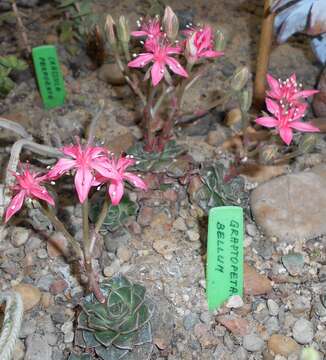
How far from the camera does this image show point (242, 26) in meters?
1.98

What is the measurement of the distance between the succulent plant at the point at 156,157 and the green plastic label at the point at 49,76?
35 cm

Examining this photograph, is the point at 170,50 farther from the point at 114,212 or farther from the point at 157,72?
the point at 114,212

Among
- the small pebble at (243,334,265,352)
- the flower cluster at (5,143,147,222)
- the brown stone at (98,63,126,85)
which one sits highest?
the flower cluster at (5,143,147,222)

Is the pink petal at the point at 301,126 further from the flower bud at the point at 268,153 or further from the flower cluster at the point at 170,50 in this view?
the flower cluster at the point at 170,50

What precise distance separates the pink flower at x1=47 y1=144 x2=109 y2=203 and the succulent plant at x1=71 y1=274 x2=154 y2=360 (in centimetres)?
28

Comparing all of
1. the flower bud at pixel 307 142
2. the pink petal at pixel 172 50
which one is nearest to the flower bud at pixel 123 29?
the pink petal at pixel 172 50

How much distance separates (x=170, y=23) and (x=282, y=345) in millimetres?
742

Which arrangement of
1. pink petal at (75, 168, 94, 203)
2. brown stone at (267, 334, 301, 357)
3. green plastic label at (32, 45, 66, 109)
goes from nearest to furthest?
pink petal at (75, 168, 94, 203) → brown stone at (267, 334, 301, 357) → green plastic label at (32, 45, 66, 109)

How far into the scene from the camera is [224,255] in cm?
116

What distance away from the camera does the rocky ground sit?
1210 mm

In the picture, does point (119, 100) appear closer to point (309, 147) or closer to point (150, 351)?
point (309, 147)

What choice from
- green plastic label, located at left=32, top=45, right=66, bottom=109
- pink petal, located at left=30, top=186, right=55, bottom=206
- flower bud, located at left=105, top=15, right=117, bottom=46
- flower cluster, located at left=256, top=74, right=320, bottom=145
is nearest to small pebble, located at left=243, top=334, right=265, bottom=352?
flower cluster, located at left=256, top=74, right=320, bottom=145

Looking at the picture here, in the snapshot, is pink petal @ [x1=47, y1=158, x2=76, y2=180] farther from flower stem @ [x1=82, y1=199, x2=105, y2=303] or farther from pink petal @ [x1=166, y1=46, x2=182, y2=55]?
pink petal @ [x1=166, y1=46, x2=182, y2=55]

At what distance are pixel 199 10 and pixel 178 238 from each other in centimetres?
100
